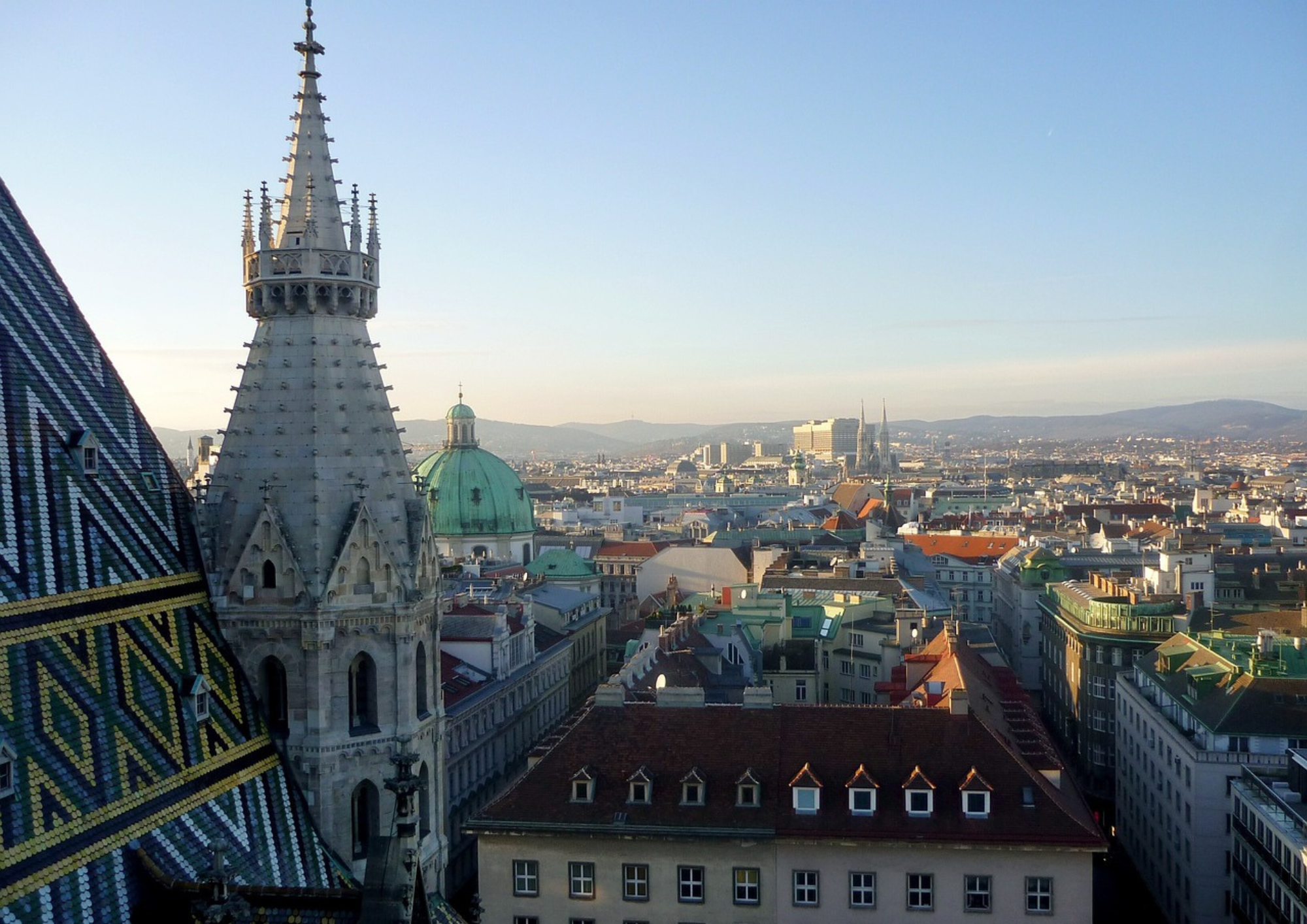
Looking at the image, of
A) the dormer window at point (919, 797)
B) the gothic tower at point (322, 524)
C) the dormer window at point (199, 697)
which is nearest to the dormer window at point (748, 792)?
the dormer window at point (919, 797)

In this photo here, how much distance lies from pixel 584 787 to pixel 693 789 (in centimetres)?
388

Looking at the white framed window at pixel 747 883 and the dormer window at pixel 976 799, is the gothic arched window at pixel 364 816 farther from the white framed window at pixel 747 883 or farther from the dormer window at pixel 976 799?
the dormer window at pixel 976 799

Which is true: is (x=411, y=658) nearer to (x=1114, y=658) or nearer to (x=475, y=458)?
(x=1114, y=658)

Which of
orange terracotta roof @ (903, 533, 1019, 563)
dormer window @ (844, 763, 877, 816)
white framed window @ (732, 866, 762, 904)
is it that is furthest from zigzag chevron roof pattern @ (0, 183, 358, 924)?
orange terracotta roof @ (903, 533, 1019, 563)

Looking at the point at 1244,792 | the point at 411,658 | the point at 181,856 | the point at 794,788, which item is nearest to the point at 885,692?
the point at 1244,792

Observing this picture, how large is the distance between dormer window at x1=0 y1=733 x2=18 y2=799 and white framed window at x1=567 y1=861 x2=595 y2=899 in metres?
27.4

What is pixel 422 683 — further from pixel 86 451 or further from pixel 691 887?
pixel 691 887

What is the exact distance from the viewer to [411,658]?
29297 mm

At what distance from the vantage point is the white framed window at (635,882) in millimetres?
45094

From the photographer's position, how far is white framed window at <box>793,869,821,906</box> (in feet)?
146

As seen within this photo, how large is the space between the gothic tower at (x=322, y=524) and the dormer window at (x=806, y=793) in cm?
1824

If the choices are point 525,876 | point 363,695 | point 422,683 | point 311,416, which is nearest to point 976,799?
point 525,876

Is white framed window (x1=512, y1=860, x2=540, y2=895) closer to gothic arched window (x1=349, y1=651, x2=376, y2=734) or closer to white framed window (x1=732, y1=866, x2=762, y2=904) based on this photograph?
white framed window (x1=732, y1=866, x2=762, y2=904)

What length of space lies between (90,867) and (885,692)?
53.8m
